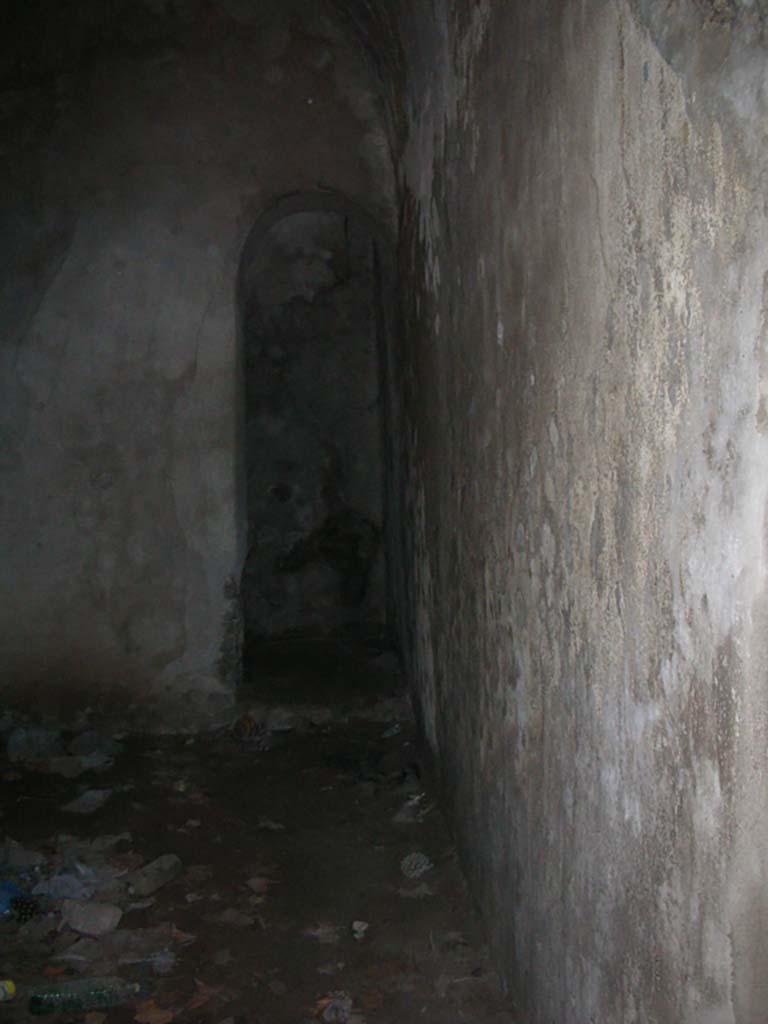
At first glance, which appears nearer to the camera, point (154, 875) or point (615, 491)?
point (615, 491)

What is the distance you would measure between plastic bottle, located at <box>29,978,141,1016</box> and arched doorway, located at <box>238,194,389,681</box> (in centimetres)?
429

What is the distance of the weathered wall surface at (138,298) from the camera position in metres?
4.92

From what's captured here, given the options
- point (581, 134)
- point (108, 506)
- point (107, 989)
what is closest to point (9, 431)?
point (108, 506)

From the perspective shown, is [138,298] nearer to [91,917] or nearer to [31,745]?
[31,745]

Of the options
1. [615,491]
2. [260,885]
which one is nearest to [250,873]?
[260,885]

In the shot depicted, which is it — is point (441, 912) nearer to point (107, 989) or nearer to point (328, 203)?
point (107, 989)

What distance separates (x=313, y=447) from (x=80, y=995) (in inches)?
188

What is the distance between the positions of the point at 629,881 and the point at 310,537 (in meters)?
5.71

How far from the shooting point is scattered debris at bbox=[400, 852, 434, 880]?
3.60m

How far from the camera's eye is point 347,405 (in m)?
7.26

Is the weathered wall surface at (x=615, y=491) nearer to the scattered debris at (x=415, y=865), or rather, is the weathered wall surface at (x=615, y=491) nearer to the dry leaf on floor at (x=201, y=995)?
the scattered debris at (x=415, y=865)

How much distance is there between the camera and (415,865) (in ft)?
11.9

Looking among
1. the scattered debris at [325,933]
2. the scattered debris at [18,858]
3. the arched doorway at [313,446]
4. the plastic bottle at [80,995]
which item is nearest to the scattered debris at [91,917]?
the plastic bottle at [80,995]

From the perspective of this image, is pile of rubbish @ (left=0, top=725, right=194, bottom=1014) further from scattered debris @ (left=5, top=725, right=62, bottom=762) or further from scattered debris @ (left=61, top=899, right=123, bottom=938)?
scattered debris @ (left=5, top=725, right=62, bottom=762)
